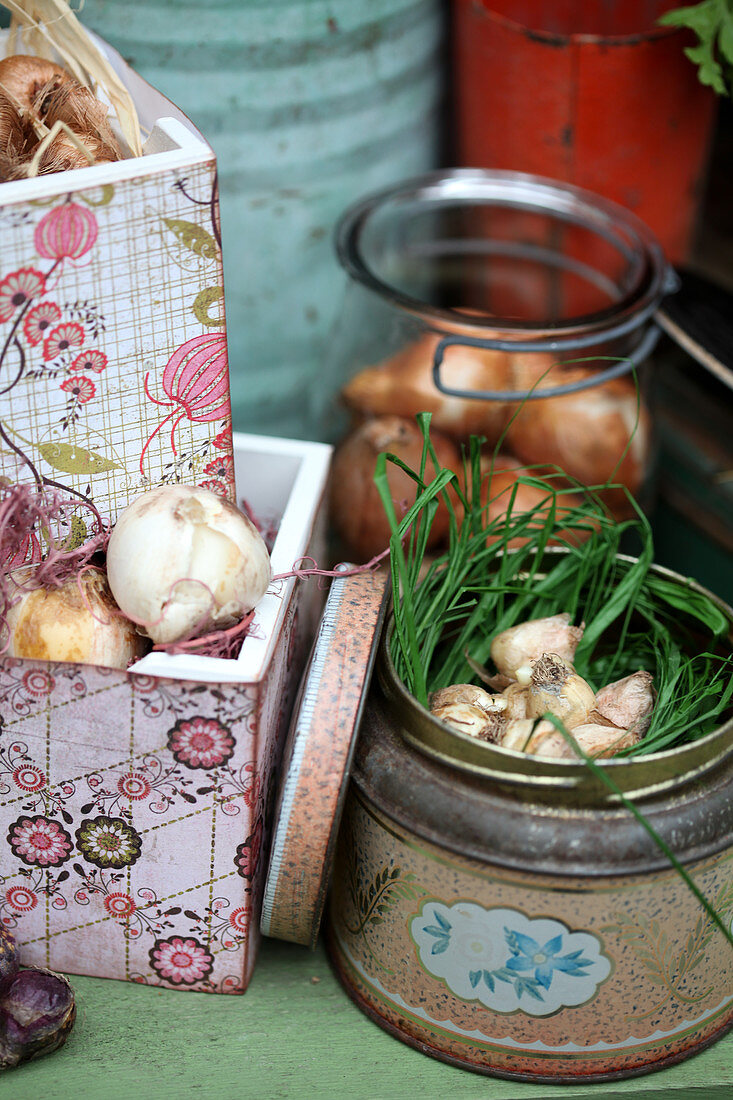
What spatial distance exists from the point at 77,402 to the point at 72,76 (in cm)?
20

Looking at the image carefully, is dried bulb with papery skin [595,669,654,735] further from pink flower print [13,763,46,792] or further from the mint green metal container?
the mint green metal container

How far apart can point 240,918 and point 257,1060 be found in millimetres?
81

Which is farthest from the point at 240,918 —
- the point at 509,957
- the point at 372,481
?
the point at 372,481

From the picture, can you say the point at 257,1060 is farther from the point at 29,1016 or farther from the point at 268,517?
the point at 268,517

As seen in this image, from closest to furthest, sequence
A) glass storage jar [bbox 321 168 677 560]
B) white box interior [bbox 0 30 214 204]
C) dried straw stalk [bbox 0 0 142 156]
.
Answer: white box interior [bbox 0 30 214 204], dried straw stalk [bbox 0 0 142 156], glass storage jar [bbox 321 168 677 560]

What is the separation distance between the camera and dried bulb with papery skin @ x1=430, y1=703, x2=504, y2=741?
22.0 inches

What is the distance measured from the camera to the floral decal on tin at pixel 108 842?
56cm

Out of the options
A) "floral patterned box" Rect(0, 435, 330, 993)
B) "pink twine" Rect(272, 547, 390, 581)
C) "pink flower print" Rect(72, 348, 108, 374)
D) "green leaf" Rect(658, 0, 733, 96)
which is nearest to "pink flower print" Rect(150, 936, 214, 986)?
"floral patterned box" Rect(0, 435, 330, 993)

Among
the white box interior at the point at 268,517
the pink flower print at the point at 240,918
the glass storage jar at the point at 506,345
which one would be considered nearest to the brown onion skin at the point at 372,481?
the glass storage jar at the point at 506,345

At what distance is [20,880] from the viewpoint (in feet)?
1.91

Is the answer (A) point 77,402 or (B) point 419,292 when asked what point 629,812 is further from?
(B) point 419,292

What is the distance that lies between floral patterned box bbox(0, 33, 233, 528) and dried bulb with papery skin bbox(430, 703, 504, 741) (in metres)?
0.19

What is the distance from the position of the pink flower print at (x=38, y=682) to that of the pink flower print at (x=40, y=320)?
6.3 inches

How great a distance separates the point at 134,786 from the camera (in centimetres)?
54
